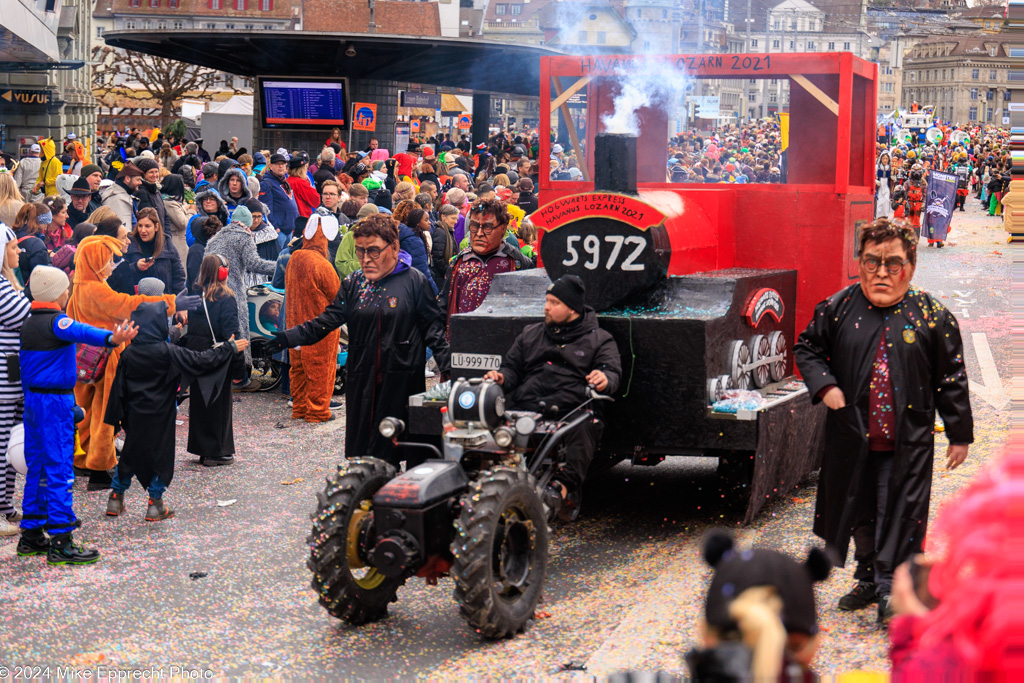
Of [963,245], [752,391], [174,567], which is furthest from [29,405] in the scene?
[963,245]

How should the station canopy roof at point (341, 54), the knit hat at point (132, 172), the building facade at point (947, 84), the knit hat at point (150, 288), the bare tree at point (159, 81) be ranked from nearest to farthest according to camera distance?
the knit hat at point (150, 288), the knit hat at point (132, 172), the station canopy roof at point (341, 54), the bare tree at point (159, 81), the building facade at point (947, 84)

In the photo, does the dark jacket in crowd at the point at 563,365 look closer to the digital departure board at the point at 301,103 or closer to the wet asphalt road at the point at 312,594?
the wet asphalt road at the point at 312,594

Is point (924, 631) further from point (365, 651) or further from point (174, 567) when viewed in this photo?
point (174, 567)

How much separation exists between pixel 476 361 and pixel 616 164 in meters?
1.38

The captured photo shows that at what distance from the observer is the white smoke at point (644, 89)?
8120 millimetres

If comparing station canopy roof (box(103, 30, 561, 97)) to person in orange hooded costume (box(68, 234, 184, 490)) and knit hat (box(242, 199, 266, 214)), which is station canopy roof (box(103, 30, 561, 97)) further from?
person in orange hooded costume (box(68, 234, 184, 490))

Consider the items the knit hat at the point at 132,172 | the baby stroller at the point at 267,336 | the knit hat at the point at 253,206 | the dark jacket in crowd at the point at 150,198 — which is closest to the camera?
the baby stroller at the point at 267,336

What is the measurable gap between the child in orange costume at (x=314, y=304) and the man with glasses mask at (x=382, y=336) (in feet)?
9.80

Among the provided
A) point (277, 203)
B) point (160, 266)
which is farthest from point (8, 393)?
point (277, 203)

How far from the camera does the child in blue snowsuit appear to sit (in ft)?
21.1

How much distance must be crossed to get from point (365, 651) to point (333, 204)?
8.38 meters

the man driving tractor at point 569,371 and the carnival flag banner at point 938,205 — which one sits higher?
the carnival flag banner at point 938,205

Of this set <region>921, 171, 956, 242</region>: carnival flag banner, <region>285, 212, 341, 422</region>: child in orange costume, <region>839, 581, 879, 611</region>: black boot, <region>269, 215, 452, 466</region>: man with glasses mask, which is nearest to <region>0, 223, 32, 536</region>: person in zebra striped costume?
<region>269, 215, 452, 466</region>: man with glasses mask

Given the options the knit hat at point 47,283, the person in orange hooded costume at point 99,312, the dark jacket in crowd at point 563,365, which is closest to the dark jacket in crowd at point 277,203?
the person in orange hooded costume at point 99,312
